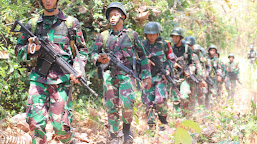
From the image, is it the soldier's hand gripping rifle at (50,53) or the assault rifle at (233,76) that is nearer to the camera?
the soldier's hand gripping rifle at (50,53)

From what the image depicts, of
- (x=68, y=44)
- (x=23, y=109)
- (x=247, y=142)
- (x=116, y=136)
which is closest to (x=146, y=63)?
(x=116, y=136)

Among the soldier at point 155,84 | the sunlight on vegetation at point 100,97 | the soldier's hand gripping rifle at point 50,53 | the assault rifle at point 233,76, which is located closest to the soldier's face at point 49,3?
the soldier's hand gripping rifle at point 50,53

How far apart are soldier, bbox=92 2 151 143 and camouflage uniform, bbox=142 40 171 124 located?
1.13 meters

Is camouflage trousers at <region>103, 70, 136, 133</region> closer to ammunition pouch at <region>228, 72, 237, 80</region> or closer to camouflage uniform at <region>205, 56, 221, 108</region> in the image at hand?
camouflage uniform at <region>205, 56, 221, 108</region>

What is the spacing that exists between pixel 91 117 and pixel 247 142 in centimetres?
296

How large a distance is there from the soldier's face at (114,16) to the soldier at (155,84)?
55.3 inches

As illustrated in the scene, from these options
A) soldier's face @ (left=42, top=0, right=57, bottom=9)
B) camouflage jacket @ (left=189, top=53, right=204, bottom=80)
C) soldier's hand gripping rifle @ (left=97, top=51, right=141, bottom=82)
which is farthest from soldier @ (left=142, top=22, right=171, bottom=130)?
soldier's face @ (left=42, top=0, right=57, bottom=9)

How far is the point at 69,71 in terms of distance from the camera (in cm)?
386

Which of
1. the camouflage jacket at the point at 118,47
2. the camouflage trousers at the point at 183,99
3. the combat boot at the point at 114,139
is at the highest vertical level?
the camouflage jacket at the point at 118,47

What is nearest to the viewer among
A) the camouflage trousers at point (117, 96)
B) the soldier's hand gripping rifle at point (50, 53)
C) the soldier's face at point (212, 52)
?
the soldier's hand gripping rifle at point (50, 53)

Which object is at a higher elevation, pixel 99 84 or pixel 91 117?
pixel 99 84

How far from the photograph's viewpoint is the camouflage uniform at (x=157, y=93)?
241 inches

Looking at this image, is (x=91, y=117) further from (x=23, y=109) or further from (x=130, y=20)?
(x=130, y=20)

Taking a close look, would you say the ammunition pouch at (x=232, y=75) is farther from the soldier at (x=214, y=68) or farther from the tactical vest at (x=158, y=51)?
the tactical vest at (x=158, y=51)
